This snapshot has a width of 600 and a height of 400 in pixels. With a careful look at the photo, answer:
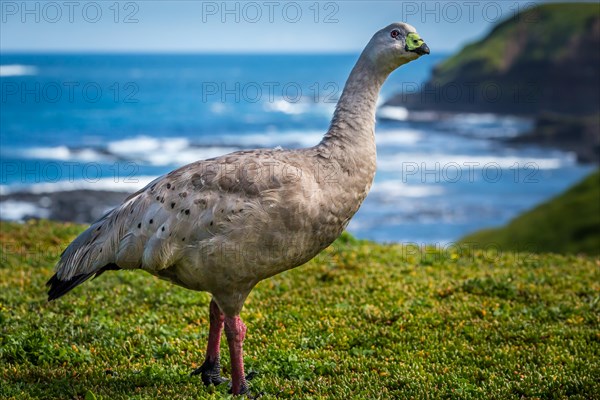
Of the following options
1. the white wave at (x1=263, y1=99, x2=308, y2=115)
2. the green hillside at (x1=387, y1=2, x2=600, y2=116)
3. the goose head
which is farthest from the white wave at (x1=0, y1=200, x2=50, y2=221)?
the white wave at (x1=263, y1=99, x2=308, y2=115)

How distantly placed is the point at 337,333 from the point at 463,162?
7100 cm

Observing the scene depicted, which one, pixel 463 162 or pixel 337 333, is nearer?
pixel 337 333

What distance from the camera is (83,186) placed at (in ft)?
168

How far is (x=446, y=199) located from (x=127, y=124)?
59487 millimetres

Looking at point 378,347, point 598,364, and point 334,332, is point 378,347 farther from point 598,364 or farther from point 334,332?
point 598,364

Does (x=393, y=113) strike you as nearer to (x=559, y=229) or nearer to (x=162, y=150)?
(x=162, y=150)

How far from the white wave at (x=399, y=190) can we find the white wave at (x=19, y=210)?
88.6 ft

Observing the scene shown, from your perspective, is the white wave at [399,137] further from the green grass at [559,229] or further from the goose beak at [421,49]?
the goose beak at [421,49]

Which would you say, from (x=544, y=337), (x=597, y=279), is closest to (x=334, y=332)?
(x=544, y=337)

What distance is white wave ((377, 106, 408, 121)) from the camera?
119681 millimetres

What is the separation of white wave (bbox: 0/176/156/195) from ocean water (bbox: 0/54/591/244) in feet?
0.47

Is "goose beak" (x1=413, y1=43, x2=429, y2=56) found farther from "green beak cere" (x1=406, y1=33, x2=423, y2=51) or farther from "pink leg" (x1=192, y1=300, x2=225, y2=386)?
"pink leg" (x1=192, y1=300, x2=225, y2=386)

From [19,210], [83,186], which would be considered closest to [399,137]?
[83,186]

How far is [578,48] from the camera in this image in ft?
391
